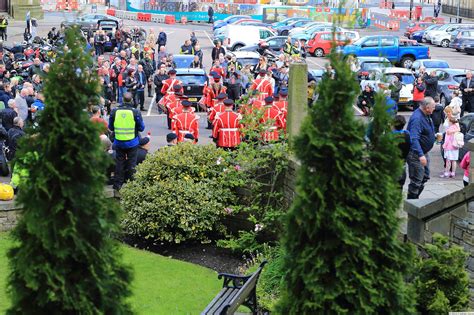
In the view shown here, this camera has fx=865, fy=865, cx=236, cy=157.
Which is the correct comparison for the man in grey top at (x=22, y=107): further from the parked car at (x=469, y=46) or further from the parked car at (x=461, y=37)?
the parked car at (x=461, y=37)

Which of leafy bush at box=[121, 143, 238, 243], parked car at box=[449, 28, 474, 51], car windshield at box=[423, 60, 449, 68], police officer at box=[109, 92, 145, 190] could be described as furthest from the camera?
parked car at box=[449, 28, 474, 51]

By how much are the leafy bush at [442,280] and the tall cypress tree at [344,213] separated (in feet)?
5.30

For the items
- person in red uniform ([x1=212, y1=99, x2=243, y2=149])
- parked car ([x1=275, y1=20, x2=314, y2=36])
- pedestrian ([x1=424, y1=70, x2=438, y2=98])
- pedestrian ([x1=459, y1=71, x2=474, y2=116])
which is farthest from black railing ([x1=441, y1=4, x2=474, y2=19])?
person in red uniform ([x1=212, y1=99, x2=243, y2=149])

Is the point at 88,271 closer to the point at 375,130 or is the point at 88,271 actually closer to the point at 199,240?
the point at 375,130

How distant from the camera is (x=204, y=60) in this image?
48.2 meters

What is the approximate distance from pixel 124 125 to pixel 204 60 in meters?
32.8

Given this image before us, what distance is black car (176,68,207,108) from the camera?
3038cm

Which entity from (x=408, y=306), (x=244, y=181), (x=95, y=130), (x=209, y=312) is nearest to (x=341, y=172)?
(x=408, y=306)

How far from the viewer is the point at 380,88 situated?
7277mm

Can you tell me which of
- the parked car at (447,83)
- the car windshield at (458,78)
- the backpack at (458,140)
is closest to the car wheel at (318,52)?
the parked car at (447,83)

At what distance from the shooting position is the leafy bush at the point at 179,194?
14141mm

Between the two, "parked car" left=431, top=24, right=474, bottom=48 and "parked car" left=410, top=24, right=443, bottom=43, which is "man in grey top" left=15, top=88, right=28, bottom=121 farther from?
"parked car" left=410, top=24, right=443, bottom=43

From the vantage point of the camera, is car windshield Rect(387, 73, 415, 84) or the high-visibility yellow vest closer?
the high-visibility yellow vest

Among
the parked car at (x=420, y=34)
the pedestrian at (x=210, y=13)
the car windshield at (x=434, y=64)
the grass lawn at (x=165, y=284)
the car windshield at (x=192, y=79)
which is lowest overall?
the grass lawn at (x=165, y=284)
